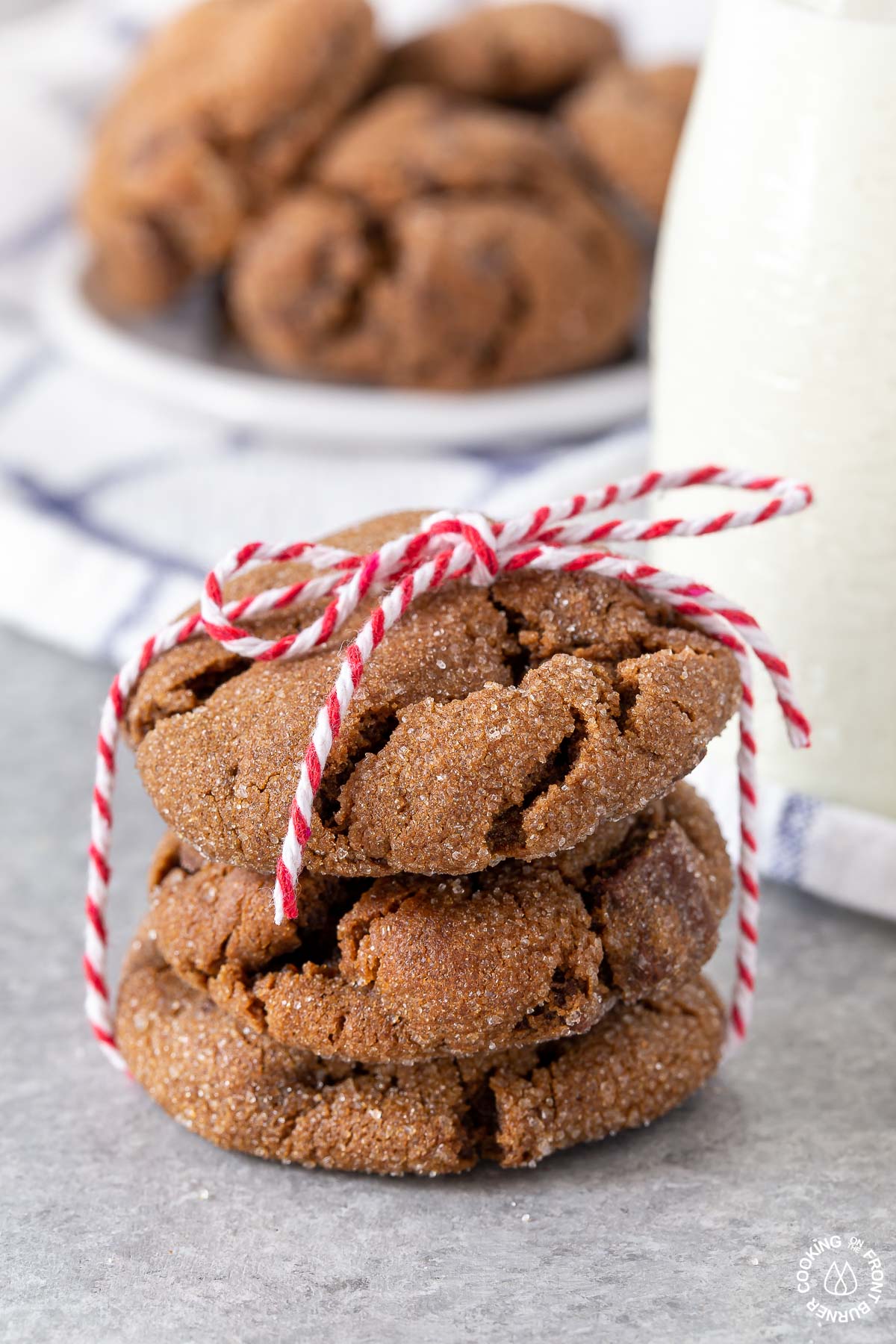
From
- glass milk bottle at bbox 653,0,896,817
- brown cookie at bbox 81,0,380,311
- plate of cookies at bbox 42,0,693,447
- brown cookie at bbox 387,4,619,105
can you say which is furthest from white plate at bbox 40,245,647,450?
glass milk bottle at bbox 653,0,896,817

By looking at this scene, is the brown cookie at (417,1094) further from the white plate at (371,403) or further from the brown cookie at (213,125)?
the brown cookie at (213,125)

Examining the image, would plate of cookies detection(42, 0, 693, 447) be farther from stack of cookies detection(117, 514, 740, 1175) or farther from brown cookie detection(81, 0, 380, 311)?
stack of cookies detection(117, 514, 740, 1175)

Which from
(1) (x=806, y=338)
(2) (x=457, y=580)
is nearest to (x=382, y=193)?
(1) (x=806, y=338)

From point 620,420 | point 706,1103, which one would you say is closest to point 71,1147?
point 706,1103

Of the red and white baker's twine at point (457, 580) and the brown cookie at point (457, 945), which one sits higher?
the red and white baker's twine at point (457, 580)

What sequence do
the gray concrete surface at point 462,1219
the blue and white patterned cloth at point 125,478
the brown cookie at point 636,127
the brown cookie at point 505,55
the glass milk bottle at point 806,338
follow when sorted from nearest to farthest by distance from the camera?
the gray concrete surface at point 462,1219
the glass milk bottle at point 806,338
the blue and white patterned cloth at point 125,478
the brown cookie at point 636,127
the brown cookie at point 505,55

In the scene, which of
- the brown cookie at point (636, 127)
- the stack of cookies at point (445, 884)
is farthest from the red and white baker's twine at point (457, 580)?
the brown cookie at point (636, 127)

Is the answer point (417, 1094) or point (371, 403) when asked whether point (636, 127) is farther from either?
point (417, 1094)
